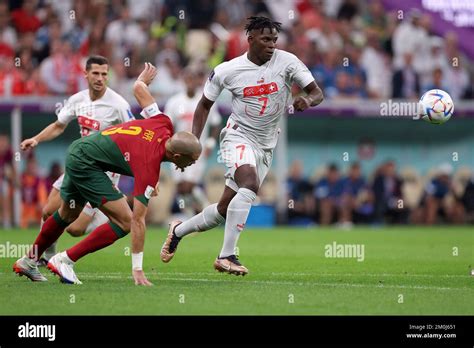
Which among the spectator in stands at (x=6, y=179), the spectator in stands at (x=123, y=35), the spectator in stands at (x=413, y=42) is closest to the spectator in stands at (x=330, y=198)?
the spectator in stands at (x=413, y=42)

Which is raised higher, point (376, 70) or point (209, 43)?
point (209, 43)

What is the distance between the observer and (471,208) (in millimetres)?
24875

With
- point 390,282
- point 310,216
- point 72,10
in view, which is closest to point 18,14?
point 72,10

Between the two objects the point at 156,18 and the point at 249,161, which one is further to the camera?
the point at 156,18

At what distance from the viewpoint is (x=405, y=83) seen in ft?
81.7

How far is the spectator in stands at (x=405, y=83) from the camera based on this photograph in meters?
24.9

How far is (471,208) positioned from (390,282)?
14360mm

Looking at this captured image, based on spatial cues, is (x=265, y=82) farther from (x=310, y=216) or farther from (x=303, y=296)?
(x=310, y=216)

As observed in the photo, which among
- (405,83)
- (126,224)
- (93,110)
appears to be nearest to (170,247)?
(126,224)

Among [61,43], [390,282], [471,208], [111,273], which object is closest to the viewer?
[390,282]

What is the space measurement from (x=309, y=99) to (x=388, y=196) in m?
13.9

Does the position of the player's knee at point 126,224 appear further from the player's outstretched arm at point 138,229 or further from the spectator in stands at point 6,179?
the spectator in stands at point 6,179

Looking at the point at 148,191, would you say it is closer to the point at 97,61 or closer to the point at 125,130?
the point at 125,130

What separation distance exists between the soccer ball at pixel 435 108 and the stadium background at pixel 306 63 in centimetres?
1255
